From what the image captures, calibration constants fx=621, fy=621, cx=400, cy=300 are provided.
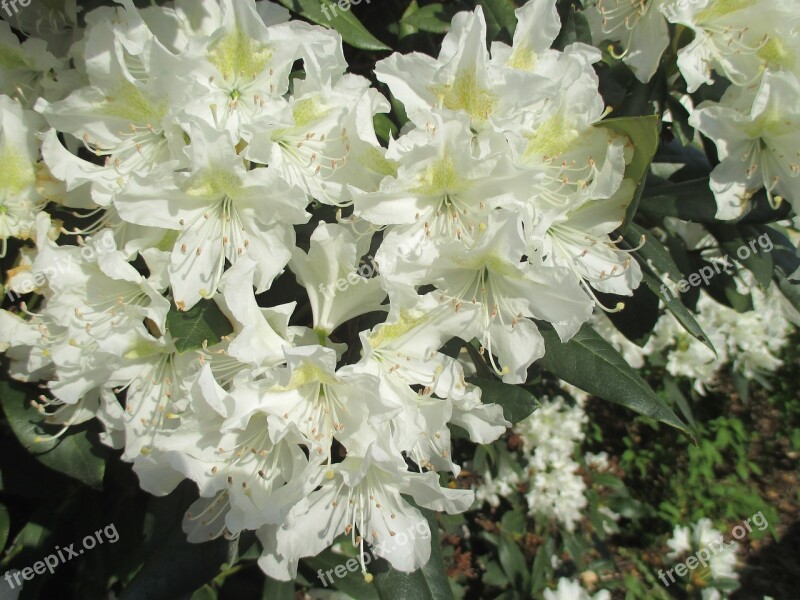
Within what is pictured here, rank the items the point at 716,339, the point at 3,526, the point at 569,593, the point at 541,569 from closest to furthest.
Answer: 1. the point at 3,526
2. the point at 569,593
3. the point at 541,569
4. the point at 716,339

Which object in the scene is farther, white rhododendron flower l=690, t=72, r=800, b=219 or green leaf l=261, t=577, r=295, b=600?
green leaf l=261, t=577, r=295, b=600

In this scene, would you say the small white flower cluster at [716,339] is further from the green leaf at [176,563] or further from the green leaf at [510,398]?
the green leaf at [176,563]

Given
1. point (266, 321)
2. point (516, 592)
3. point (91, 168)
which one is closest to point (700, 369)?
point (516, 592)

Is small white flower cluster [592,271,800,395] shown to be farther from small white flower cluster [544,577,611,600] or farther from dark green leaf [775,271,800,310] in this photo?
dark green leaf [775,271,800,310]

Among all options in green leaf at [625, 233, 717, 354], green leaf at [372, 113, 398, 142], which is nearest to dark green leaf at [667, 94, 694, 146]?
green leaf at [625, 233, 717, 354]

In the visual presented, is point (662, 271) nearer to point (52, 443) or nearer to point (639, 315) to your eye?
point (639, 315)

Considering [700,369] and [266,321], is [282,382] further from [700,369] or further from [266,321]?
[700,369]
